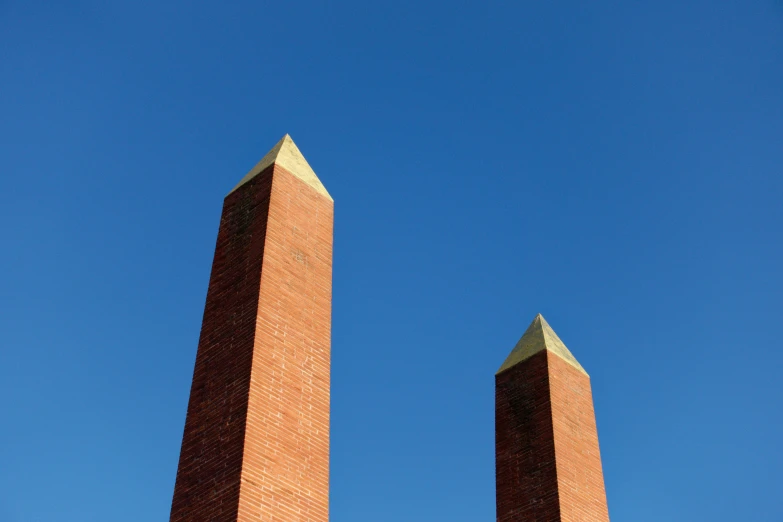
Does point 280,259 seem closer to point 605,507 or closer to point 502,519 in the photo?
point 502,519

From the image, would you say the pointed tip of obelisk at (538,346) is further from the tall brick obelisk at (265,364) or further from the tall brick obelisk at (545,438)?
the tall brick obelisk at (265,364)

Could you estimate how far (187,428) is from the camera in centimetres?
846

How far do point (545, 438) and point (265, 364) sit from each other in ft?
16.5

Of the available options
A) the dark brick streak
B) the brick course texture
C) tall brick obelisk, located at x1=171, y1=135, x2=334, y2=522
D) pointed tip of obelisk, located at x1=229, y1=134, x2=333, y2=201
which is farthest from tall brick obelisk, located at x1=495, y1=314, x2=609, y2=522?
the dark brick streak

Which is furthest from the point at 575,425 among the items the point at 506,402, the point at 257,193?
the point at 257,193

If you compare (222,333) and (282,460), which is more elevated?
(222,333)

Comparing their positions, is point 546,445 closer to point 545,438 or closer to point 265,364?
point 545,438

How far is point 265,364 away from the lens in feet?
27.2

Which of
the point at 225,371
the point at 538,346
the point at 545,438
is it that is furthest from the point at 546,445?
the point at 225,371

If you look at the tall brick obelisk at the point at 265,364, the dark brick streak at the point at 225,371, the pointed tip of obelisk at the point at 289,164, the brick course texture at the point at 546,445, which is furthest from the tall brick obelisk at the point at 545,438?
the dark brick streak at the point at 225,371

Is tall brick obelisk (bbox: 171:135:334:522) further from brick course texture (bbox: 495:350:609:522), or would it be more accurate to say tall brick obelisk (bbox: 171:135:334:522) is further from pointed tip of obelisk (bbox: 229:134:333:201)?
brick course texture (bbox: 495:350:609:522)

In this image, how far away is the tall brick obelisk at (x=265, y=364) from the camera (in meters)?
7.62

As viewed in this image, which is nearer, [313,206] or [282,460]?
[282,460]

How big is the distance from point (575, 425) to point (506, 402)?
1.09 metres
